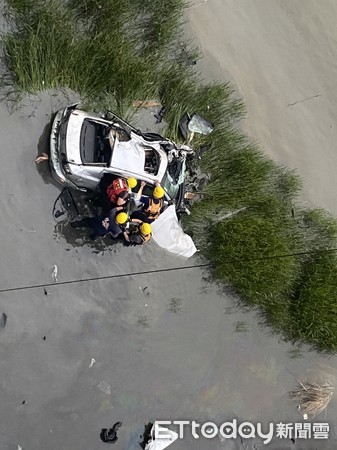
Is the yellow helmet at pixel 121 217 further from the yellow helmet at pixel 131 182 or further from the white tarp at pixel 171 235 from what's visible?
the white tarp at pixel 171 235

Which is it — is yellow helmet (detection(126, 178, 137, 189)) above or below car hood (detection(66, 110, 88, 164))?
below

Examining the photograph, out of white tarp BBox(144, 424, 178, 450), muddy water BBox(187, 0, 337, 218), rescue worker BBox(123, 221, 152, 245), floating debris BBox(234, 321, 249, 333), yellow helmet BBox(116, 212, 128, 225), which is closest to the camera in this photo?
yellow helmet BBox(116, 212, 128, 225)

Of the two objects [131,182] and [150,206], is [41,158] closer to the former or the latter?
[131,182]

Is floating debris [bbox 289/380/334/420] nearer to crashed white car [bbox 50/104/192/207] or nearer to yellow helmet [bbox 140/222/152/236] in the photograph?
yellow helmet [bbox 140/222/152/236]

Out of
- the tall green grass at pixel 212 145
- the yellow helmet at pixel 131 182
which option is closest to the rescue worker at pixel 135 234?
the yellow helmet at pixel 131 182

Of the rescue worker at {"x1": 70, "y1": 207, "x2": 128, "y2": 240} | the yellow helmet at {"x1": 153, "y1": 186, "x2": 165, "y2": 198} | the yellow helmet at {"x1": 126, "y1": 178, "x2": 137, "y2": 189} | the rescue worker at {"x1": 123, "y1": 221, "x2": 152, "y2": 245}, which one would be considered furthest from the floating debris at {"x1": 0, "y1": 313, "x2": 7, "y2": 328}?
the yellow helmet at {"x1": 153, "y1": 186, "x2": 165, "y2": 198}

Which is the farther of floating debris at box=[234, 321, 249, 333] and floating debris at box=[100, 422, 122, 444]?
floating debris at box=[234, 321, 249, 333]

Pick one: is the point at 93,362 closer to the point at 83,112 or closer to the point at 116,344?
the point at 116,344
